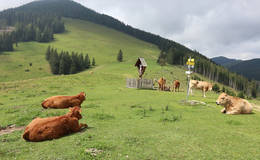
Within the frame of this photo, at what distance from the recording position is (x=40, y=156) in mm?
5406

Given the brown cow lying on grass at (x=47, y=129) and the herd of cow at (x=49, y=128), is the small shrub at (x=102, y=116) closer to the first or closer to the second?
the herd of cow at (x=49, y=128)

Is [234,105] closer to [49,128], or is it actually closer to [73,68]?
[49,128]

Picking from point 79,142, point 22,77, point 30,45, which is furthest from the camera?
point 30,45

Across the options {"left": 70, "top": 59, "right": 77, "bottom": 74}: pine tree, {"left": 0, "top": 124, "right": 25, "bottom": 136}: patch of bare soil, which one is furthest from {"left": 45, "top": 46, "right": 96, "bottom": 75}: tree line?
{"left": 0, "top": 124, "right": 25, "bottom": 136}: patch of bare soil

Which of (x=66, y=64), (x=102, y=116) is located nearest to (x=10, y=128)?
(x=102, y=116)

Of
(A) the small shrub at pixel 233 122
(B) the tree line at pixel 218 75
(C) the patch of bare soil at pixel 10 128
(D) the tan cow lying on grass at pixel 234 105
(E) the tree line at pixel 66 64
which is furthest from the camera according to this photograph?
(B) the tree line at pixel 218 75

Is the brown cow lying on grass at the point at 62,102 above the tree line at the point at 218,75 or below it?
below

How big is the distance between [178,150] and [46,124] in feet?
17.8

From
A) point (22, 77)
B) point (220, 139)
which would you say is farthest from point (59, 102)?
point (22, 77)

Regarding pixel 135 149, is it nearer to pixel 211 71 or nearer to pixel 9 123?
pixel 9 123

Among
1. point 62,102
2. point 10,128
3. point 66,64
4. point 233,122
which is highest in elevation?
point 66,64

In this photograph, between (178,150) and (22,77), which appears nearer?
(178,150)

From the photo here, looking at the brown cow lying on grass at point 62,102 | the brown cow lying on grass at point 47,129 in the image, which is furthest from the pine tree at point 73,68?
the brown cow lying on grass at point 47,129

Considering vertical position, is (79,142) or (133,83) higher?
(133,83)
